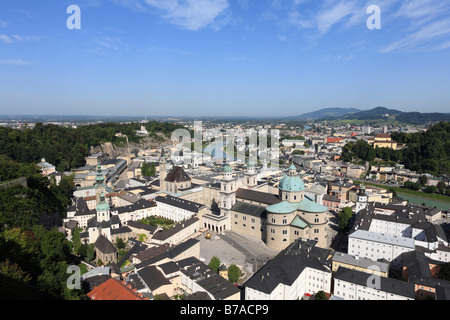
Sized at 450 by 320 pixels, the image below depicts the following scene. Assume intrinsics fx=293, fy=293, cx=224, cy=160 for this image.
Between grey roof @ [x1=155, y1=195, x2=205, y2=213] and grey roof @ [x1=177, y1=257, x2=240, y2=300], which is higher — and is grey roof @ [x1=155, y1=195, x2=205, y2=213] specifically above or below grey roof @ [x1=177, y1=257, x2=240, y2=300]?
above

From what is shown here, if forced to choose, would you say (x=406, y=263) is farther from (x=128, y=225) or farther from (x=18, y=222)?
(x=18, y=222)

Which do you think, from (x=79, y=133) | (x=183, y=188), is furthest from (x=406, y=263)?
(x=79, y=133)

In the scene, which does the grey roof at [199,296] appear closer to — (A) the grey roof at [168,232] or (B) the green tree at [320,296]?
(B) the green tree at [320,296]

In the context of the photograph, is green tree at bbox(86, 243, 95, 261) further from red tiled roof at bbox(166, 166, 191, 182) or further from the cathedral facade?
red tiled roof at bbox(166, 166, 191, 182)

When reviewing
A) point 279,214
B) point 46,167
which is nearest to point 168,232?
point 279,214
